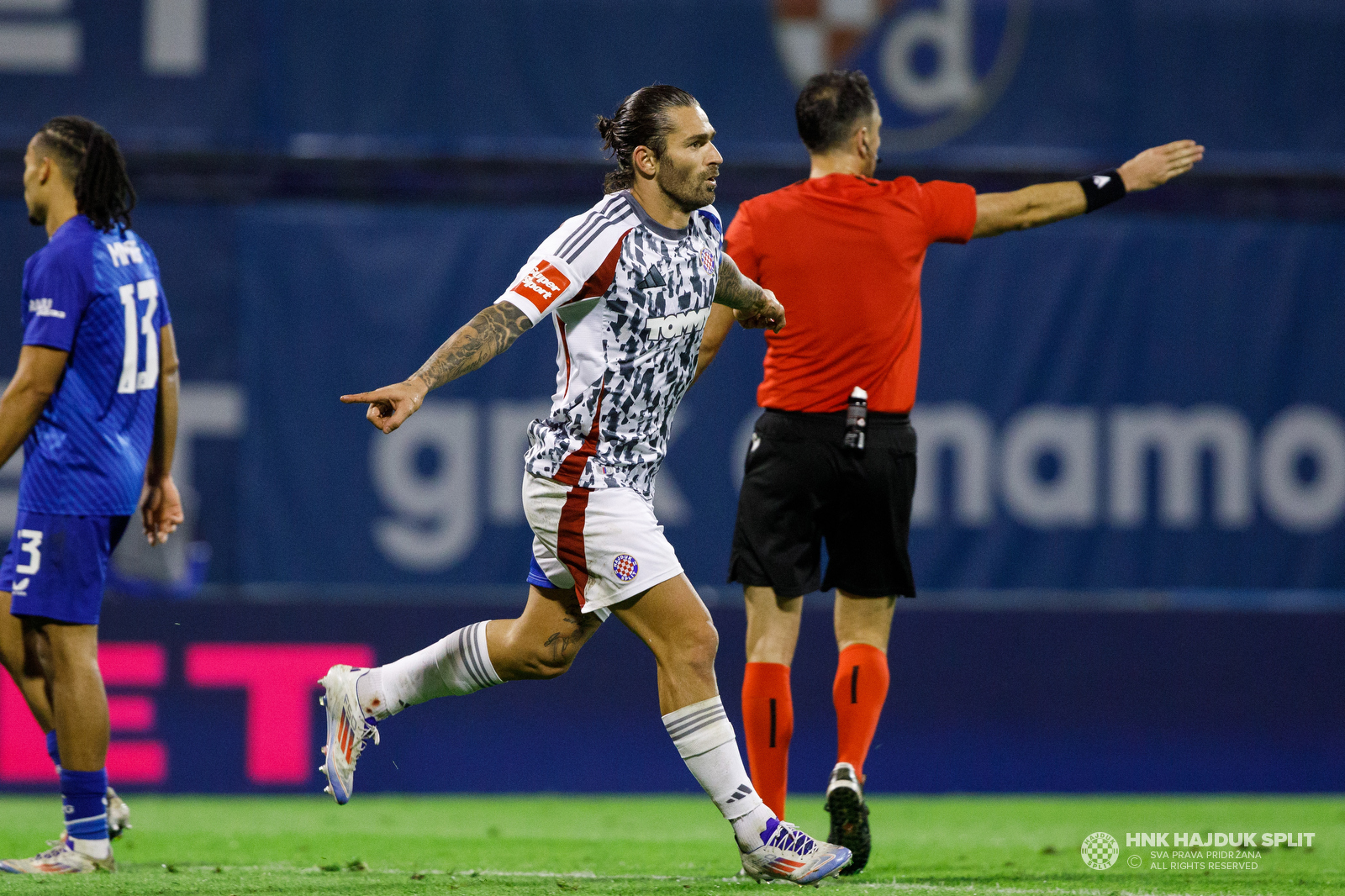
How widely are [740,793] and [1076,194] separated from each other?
2169 mm

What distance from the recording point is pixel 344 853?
213 inches

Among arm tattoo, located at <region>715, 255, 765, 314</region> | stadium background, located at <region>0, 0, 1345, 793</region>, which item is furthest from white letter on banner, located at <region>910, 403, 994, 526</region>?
arm tattoo, located at <region>715, 255, 765, 314</region>

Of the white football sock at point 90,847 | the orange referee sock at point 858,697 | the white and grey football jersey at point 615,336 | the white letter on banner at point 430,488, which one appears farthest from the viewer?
the white letter on banner at point 430,488

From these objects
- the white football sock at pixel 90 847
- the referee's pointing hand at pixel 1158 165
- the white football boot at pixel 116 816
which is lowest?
the white football boot at pixel 116 816

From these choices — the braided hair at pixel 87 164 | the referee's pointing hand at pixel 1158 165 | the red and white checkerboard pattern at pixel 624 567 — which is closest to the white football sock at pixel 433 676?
the red and white checkerboard pattern at pixel 624 567

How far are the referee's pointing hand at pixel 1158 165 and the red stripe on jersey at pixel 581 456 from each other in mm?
1956

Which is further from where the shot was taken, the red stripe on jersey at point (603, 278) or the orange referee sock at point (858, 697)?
the orange referee sock at point (858, 697)

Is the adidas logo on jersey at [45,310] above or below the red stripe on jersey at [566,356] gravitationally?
above

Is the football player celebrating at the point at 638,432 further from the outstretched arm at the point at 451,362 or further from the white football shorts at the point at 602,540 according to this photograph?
the outstretched arm at the point at 451,362

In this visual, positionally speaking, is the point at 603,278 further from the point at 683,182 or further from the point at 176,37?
the point at 176,37

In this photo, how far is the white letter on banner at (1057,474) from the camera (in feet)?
29.3

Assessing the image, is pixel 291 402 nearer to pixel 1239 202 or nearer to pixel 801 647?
pixel 801 647

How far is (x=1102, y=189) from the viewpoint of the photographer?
16.0 ft
